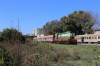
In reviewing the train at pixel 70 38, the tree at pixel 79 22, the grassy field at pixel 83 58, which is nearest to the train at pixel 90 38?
the train at pixel 70 38

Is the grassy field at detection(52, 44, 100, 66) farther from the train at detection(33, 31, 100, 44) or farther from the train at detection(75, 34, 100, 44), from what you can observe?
the train at detection(75, 34, 100, 44)

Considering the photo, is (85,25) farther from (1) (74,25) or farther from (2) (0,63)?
(2) (0,63)

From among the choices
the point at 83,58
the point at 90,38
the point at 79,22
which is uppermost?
the point at 79,22

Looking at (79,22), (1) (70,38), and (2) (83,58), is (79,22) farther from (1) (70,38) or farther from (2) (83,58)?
(2) (83,58)

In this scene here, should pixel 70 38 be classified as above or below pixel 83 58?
above

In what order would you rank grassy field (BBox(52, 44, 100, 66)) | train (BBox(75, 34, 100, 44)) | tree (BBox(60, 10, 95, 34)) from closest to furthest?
grassy field (BBox(52, 44, 100, 66))
train (BBox(75, 34, 100, 44))
tree (BBox(60, 10, 95, 34))

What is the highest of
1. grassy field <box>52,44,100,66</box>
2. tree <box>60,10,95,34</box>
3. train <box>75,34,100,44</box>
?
tree <box>60,10,95,34</box>

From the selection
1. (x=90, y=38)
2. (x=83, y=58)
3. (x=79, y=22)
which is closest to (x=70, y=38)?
(x=90, y=38)

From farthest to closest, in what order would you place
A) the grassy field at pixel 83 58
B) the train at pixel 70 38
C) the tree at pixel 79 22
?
Answer: the tree at pixel 79 22 < the train at pixel 70 38 < the grassy field at pixel 83 58

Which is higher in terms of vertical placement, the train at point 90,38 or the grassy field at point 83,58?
the train at point 90,38

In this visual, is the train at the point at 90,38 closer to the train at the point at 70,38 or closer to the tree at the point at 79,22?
the train at the point at 70,38

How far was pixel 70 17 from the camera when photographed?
93312 mm

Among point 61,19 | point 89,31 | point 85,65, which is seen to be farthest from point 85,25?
point 85,65

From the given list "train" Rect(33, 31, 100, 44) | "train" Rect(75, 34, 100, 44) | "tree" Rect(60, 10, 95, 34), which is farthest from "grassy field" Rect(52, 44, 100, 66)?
"tree" Rect(60, 10, 95, 34)
